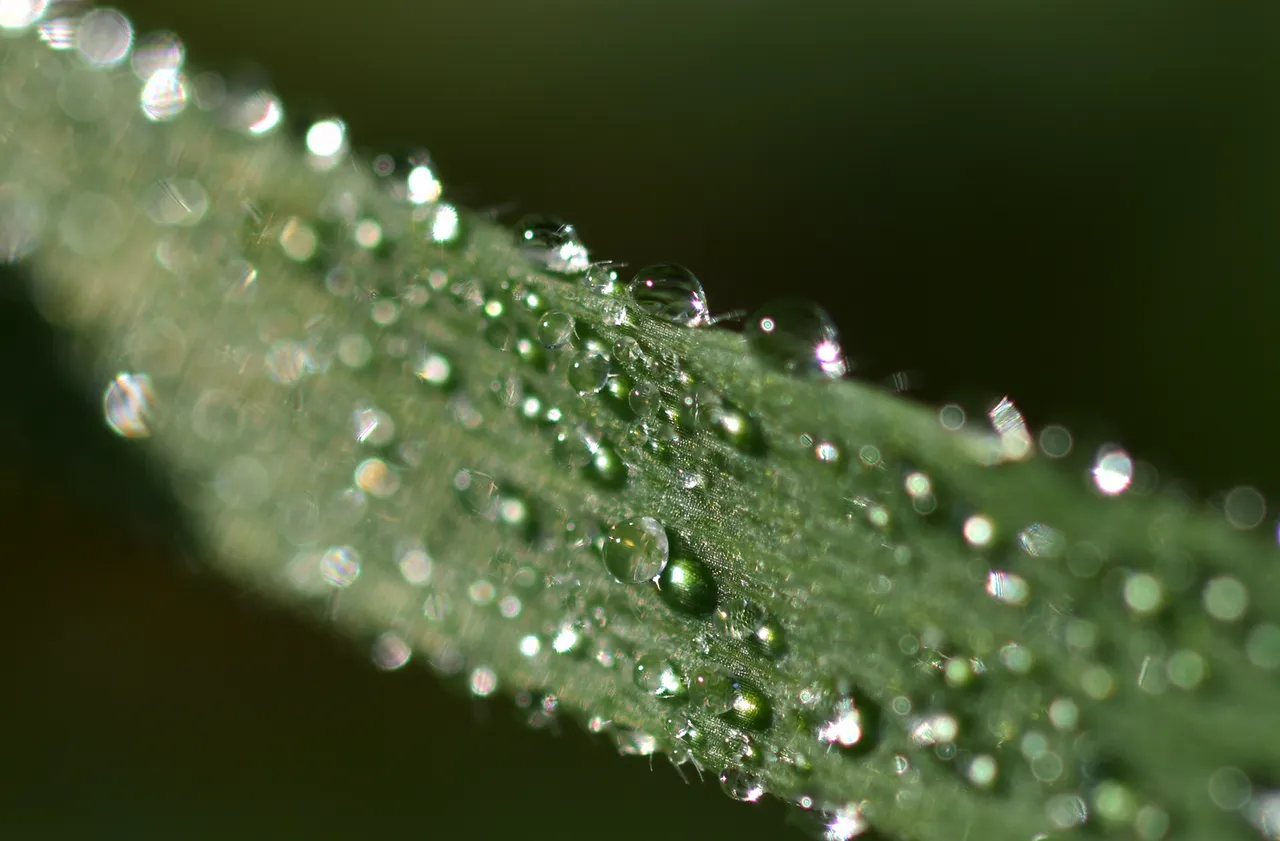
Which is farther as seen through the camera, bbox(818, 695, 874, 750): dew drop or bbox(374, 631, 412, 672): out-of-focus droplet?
bbox(374, 631, 412, 672): out-of-focus droplet

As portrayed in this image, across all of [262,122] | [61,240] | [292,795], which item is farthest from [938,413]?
[292,795]

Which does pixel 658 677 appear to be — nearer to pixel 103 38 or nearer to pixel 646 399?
pixel 646 399

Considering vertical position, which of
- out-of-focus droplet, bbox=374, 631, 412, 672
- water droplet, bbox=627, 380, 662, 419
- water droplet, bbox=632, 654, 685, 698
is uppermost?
water droplet, bbox=627, 380, 662, 419

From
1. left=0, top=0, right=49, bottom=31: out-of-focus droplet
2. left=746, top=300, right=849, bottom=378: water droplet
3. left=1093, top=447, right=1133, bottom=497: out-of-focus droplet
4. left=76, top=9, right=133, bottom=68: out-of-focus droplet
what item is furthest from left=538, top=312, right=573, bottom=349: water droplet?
left=0, top=0, right=49, bottom=31: out-of-focus droplet

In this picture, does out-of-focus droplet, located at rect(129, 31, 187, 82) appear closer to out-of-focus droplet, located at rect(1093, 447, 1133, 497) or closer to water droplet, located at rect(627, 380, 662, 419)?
water droplet, located at rect(627, 380, 662, 419)

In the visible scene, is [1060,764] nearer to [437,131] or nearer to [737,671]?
[737,671]

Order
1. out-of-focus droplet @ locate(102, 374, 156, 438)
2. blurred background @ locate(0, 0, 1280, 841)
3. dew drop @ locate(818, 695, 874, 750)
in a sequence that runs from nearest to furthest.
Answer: dew drop @ locate(818, 695, 874, 750)
out-of-focus droplet @ locate(102, 374, 156, 438)
blurred background @ locate(0, 0, 1280, 841)

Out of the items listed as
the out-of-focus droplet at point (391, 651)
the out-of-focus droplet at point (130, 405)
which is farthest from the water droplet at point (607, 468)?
the out-of-focus droplet at point (130, 405)
